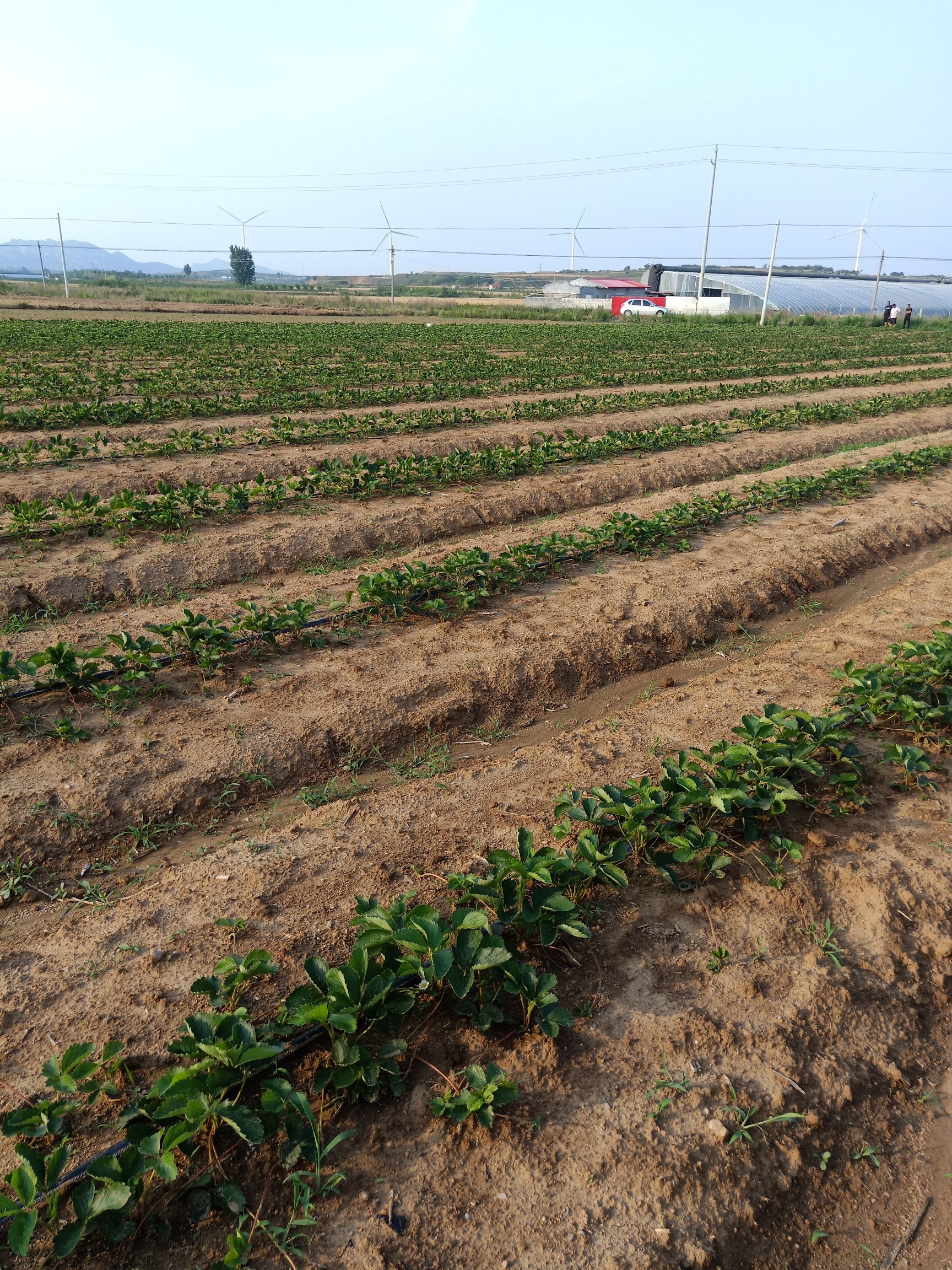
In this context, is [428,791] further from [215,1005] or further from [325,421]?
[325,421]

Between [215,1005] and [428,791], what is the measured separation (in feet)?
5.63

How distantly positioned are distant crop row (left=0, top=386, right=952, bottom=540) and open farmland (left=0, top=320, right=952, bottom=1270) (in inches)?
3.0

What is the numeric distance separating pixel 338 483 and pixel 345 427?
136 inches

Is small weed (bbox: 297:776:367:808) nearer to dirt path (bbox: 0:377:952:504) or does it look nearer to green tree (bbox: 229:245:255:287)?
dirt path (bbox: 0:377:952:504)

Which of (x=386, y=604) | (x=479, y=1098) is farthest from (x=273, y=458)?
(x=479, y=1098)

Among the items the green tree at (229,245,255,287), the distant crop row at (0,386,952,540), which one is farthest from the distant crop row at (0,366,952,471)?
the green tree at (229,245,255,287)

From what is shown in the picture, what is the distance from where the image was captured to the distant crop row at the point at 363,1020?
233 cm

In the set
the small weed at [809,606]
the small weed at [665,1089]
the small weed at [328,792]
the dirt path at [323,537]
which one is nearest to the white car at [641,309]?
the dirt path at [323,537]

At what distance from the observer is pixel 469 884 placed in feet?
10.9

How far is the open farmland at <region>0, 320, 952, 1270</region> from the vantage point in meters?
2.49

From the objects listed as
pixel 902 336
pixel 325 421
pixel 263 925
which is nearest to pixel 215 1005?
pixel 263 925

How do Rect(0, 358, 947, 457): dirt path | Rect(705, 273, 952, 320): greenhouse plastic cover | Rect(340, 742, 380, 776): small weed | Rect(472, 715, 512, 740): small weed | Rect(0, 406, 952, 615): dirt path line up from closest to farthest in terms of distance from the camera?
1. Rect(340, 742, 380, 776): small weed
2. Rect(472, 715, 512, 740): small weed
3. Rect(0, 406, 952, 615): dirt path
4. Rect(0, 358, 947, 457): dirt path
5. Rect(705, 273, 952, 320): greenhouse plastic cover

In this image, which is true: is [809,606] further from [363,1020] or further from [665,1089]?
[363,1020]

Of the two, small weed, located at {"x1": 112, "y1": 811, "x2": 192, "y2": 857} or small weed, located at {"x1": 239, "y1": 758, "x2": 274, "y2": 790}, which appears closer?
small weed, located at {"x1": 112, "y1": 811, "x2": 192, "y2": 857}
